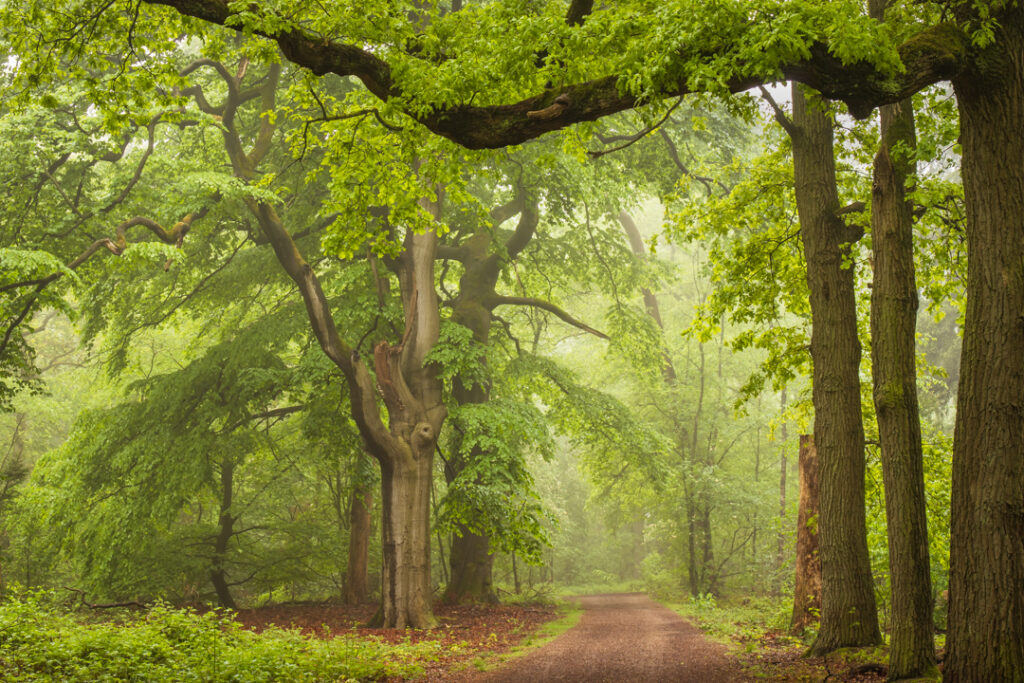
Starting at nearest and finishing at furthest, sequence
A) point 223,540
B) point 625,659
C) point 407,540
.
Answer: point 625,659 < point 407,540 < point 223,540

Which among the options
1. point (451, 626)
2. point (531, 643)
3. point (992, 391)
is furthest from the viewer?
point (451, 626)

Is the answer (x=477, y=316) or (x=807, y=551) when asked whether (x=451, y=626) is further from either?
(x=477, y=316)

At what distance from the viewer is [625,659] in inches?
370

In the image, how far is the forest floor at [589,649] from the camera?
790 centimetres

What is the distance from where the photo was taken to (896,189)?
7.09 metres

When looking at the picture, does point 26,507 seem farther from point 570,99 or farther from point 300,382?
point 570,99

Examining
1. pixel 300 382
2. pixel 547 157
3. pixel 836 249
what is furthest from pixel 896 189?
pixel 300 382

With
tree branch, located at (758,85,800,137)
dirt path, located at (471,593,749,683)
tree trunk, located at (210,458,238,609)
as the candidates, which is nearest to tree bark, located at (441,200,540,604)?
dirt path, located at (471,593,749,683)

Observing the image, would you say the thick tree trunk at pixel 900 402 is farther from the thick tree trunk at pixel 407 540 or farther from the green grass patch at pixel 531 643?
the thick tree trunk at pixel 407 540

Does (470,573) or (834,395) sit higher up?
(834,395)

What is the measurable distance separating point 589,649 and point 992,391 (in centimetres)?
720

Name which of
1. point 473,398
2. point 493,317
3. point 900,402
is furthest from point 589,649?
point 493,317

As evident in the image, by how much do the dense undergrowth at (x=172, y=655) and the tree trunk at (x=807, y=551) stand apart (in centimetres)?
645

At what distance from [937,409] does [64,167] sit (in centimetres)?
2591
